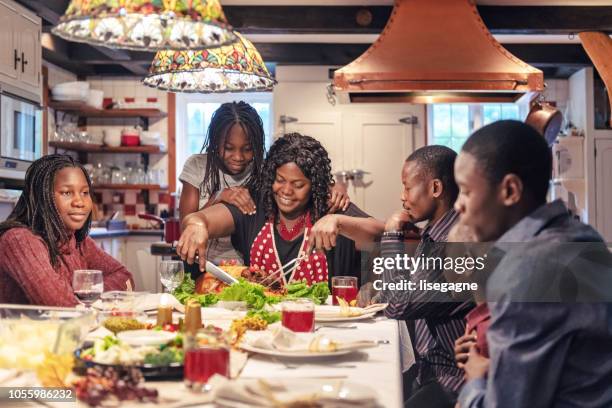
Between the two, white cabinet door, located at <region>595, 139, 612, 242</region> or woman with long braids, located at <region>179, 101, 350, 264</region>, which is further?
white cabinet door, located at <region>595, 139, 612, 242</region>

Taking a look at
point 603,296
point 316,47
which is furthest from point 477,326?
point 316,47

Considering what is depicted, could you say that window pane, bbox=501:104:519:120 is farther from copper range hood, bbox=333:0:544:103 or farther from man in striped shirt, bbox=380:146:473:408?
man in striped shirt, bbox=380:146:473:408

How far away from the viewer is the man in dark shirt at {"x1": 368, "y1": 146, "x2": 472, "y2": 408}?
2.31m

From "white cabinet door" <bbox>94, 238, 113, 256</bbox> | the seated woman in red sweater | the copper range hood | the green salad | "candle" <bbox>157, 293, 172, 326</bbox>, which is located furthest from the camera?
"white cabinet door" <bbox>94, 238, 113, 256</bbox>

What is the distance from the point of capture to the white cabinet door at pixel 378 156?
7.66 m

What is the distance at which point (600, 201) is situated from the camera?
7.95m

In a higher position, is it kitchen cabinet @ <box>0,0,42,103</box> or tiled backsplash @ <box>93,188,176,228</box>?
kitchen cabinet @ <box>0,0,42,103</box>

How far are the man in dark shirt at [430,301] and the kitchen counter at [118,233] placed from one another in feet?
15.3

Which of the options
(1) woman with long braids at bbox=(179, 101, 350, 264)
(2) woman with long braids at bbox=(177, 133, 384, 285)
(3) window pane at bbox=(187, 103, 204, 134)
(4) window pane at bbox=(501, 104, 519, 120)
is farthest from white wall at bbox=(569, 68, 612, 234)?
(2) woman with long braids at bbox=(177, 133, 384, 285)

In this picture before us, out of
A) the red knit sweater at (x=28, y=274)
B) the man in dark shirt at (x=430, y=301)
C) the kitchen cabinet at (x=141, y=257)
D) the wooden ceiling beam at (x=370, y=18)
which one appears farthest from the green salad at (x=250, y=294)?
the kitchen cabinet at (x=141, y=257)

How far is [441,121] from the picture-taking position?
842 centimetres

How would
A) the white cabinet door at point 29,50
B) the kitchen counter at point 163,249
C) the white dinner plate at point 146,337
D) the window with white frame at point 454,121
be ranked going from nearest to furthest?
the white dinner plate at point 146,337, the kitchen counter at point 163,249, the white cabinet door at point 29,50, the window with white frame at point 454,121

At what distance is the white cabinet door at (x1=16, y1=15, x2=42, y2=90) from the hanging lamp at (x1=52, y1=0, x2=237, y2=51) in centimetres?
→ 406

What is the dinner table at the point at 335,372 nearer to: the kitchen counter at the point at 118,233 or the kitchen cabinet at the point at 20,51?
the kitchen cabinet at the point at 20,51
